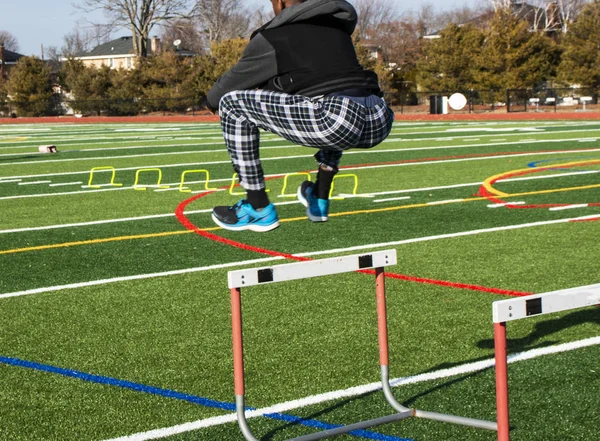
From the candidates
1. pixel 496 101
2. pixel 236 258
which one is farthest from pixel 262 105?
pixel 496 101

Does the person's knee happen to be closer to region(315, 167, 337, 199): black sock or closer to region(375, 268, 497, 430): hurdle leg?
region(315, 167, 337, 199): black sock

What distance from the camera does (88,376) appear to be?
618cm

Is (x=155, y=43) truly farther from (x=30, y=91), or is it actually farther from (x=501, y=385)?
(x=501, y=385)

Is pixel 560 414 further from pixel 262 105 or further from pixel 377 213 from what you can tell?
pixel 377 213

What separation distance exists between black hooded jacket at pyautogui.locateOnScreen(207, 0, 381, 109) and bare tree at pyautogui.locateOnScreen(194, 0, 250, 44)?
3787 inches

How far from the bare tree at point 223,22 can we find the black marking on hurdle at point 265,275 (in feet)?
316

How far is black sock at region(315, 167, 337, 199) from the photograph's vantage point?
5.15 m

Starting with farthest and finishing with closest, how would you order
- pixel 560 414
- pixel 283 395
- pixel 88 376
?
pixel 88 376 → pixel 283 395 → pixel 560 414

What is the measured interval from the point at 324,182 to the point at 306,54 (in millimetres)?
926

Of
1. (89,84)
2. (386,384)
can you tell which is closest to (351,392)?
(386,384)

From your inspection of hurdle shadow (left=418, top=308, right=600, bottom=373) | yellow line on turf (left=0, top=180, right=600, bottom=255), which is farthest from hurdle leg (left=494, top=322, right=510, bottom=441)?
yellow line on turf (left=0, top=180, right=600, bottom=255)

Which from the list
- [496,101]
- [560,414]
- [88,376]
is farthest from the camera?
[496,101]

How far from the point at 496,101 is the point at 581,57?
18.1 feet

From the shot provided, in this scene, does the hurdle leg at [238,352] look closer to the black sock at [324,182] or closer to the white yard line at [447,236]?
the black sock at [324,182]
